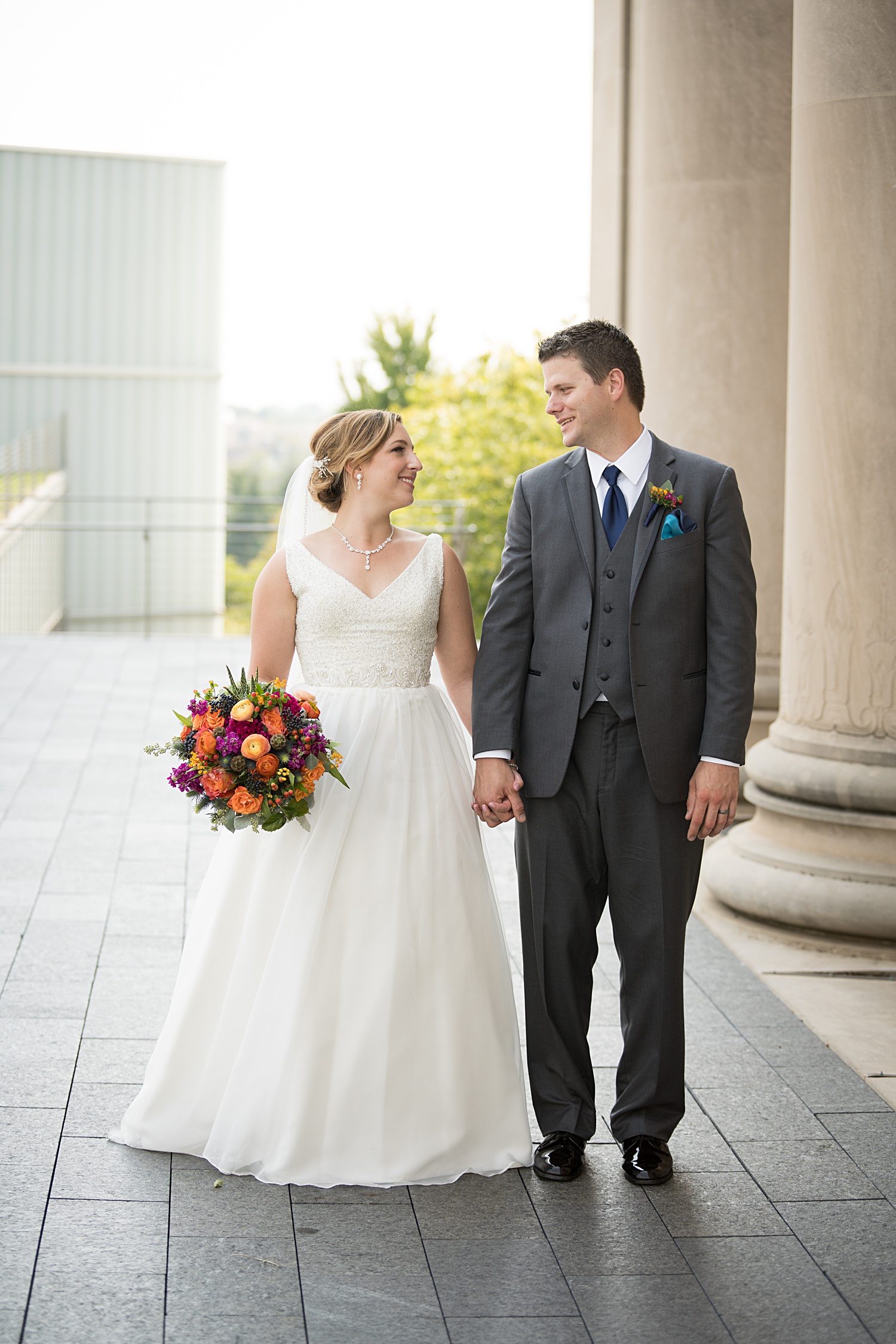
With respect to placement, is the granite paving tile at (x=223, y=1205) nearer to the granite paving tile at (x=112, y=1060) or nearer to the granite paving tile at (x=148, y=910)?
the granite paving tile at (x=112, y=1060)

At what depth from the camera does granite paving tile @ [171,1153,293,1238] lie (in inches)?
120

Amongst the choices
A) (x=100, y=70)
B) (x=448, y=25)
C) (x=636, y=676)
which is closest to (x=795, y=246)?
(x=636, y=676)

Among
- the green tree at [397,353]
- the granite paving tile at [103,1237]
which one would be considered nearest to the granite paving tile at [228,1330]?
the granite paving tile at [103,1237]

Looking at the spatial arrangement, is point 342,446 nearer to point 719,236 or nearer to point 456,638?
point 456,638

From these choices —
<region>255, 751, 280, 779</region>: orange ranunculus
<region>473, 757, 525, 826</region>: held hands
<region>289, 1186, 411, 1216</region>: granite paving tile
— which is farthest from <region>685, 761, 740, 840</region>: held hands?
<region>289, 1186, 411, 1216</region>: granite paving tile

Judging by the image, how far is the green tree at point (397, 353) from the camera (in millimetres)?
61812

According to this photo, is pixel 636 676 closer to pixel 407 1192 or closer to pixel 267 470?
pixel 407 1192

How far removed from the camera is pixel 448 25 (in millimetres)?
40938

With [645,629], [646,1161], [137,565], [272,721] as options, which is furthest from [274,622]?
[137,565]

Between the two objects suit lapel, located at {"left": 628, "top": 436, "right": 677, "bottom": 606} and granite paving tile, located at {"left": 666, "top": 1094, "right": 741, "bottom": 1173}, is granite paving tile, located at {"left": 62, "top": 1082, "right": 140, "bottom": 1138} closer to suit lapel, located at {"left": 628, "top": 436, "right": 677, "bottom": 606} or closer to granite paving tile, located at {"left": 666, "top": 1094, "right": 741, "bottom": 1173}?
granite paving tile, located at {"left": 666, "top": 1094, "right": 741, "bottom": 1173}

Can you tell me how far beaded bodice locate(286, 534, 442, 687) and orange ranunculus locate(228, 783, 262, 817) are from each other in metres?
0.54

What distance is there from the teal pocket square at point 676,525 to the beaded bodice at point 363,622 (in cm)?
66

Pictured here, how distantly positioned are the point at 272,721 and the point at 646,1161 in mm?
1423

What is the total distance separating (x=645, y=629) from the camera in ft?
10.5
